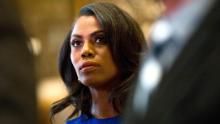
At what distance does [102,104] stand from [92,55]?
13cm

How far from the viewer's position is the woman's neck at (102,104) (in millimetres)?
1040

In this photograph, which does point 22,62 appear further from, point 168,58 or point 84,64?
point 84,64

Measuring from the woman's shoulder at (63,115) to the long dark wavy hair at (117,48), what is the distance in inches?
→ 2.4

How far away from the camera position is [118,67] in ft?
3.40

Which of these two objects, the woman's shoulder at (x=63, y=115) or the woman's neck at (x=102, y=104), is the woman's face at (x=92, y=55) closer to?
the woman's neck at (x=102, y=104)

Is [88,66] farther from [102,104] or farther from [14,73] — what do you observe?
[14,73]

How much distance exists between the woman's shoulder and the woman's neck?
0.16 meters

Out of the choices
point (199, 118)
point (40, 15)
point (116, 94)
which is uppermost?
point (199, 118)

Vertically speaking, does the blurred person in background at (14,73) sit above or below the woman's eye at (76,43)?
above

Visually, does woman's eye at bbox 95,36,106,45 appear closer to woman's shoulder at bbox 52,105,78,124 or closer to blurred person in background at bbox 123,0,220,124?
woman's shoulder at bbox 52,105,78,124

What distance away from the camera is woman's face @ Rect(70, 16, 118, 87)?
973 mm

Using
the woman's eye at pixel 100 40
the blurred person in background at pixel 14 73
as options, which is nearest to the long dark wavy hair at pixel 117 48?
the woman's eye at pixel 100 40

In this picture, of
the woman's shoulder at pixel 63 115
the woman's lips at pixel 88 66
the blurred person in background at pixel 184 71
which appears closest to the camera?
the blurred person in background at pixel 184 71

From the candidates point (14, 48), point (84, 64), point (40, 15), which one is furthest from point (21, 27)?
point (40, 15)
